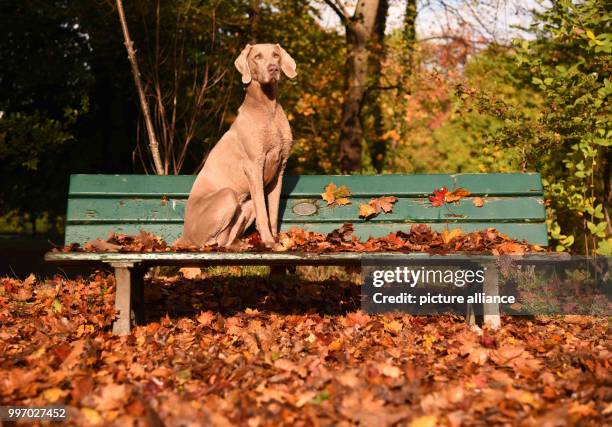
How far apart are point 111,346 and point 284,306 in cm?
205

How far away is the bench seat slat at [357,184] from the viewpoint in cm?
513

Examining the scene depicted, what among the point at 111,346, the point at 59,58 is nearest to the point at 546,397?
the point at 111,346

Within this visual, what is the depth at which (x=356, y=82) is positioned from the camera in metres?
11.3

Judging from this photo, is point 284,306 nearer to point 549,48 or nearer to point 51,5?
point 549,48

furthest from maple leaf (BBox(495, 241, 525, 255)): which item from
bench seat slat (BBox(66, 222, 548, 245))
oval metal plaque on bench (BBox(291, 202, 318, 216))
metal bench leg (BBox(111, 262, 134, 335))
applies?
metal bench leg (BBox(111, 262, 134, 335))

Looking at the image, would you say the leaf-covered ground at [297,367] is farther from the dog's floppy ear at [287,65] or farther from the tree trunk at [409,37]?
the tree trunk at [409,37]

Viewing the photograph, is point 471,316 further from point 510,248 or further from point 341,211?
point 341,211

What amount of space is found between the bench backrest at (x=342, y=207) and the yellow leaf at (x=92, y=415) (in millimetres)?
2261

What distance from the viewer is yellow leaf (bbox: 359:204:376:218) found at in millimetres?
5168

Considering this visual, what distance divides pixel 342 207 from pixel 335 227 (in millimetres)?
167

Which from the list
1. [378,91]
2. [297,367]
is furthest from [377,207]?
[378,91]

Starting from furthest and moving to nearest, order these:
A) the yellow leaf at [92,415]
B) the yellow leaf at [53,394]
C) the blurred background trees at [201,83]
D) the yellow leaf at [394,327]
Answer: the blurred background trees at [201,83] < the yellow leaf at [394,327] < the yellow leaf at [53,394] < the yellow leaf at [92,415]

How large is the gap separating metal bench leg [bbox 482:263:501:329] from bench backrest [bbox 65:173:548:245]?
0.55 metres

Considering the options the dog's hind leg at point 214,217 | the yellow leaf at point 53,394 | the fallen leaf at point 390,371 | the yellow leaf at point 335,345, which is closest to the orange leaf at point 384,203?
the dog's hind leg at point 214,217
